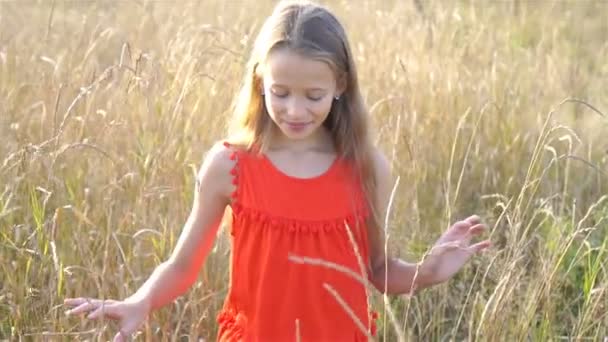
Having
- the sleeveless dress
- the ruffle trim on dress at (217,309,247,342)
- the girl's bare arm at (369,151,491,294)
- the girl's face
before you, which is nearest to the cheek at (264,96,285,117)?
the girl's face

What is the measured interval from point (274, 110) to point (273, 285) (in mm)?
351

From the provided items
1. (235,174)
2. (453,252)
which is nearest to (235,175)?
(235,174)

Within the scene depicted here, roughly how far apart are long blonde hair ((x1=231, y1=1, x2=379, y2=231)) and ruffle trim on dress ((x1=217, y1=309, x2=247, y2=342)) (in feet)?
1.12

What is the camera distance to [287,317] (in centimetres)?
239

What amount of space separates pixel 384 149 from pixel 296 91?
153 cm

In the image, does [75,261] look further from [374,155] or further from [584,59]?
[584,59]

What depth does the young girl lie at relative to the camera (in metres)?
2.34

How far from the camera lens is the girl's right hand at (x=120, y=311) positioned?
2309 mm

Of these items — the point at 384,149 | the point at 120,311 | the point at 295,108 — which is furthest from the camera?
the point at 384,149

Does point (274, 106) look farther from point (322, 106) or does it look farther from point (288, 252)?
point (288, 252)

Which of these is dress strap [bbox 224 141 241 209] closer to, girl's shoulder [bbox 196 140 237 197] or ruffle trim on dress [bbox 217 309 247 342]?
girl's shoulder [bbox 196 140 237 197]

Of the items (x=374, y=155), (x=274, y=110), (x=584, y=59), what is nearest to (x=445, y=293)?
(x=374, y=155)

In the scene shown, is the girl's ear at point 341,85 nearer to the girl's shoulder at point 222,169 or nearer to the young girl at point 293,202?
the young girl at point 293,202

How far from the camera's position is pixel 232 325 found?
2.46m
